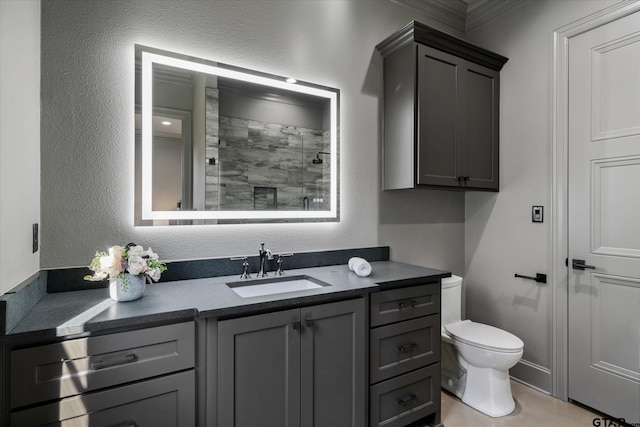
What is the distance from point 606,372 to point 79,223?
10.1 feet

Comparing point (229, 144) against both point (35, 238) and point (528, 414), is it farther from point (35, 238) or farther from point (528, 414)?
point (528, 414)

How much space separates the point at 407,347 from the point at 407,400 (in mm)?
298

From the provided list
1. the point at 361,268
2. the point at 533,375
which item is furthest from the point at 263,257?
the point at 533,375

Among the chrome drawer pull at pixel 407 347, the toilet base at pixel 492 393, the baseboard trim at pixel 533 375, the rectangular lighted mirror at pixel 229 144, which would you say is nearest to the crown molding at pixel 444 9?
the rectangular lighted mirror at pixel 229 144

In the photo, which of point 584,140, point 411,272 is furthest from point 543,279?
point 411,272

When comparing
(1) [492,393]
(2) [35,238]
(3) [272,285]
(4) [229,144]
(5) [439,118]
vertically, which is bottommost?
(1) [492,393]

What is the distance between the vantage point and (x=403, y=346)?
5.95ft

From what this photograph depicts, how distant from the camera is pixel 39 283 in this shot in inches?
54.7

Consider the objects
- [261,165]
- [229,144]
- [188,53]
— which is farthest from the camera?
[261,165]

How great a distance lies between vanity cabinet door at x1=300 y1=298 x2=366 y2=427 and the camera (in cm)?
148

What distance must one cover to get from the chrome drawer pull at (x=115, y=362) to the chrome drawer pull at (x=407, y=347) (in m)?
1.26

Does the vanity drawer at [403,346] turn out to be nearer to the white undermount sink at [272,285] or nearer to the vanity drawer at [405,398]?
the vanity drawer at [405,398]

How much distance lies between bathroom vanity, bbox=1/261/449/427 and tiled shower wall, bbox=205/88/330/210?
49cm

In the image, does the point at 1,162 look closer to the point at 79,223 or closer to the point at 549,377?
the point at 79,223
